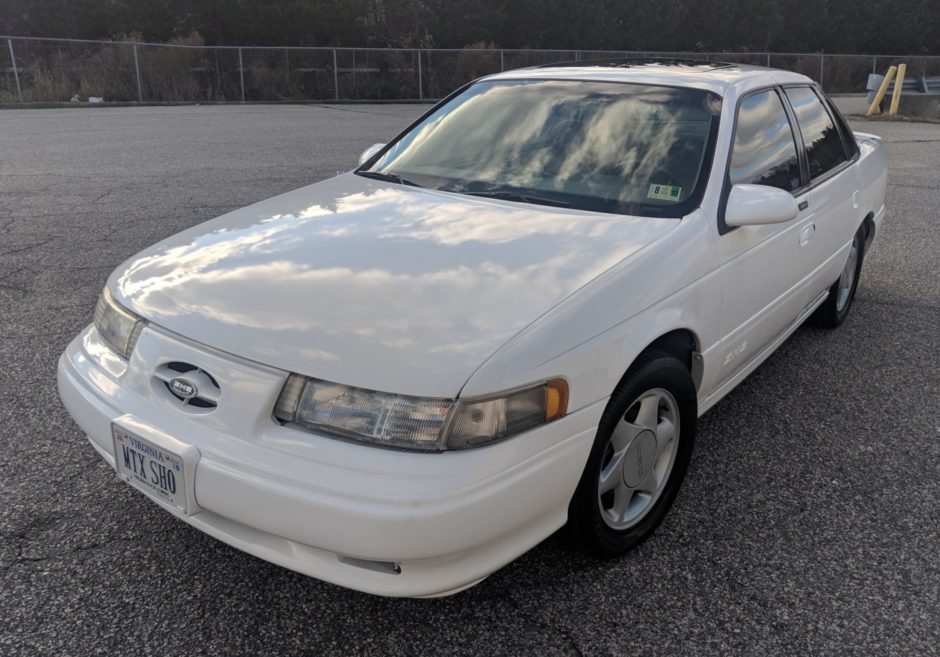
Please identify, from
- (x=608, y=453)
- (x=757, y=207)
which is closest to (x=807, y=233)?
(x=757, y=207)

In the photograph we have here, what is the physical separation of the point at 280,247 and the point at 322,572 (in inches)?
46.5

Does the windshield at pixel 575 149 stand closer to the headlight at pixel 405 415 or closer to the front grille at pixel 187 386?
the headlight at pixel 405 415

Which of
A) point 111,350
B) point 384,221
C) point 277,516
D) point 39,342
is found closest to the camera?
point 277,516

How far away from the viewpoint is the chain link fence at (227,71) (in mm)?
20516

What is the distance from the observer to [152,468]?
222cm

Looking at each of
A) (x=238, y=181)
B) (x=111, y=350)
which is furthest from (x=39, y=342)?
(x=238, y=181)

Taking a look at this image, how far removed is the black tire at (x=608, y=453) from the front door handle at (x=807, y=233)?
134cm

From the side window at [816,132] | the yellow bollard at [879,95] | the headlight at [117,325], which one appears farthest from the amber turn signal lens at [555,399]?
the yellow bollard at [879,95]

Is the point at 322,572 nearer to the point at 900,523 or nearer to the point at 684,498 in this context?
the point at 684,498

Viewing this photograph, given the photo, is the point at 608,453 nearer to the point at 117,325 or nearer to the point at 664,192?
the point at 664,192

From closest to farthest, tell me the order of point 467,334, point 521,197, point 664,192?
point 467,334 → point 664,192 → point 521,197

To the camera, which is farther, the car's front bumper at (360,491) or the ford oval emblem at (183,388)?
the ford oval emblem at (183,388)

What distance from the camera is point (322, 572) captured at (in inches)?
81.4

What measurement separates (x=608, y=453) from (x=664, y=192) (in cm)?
108
